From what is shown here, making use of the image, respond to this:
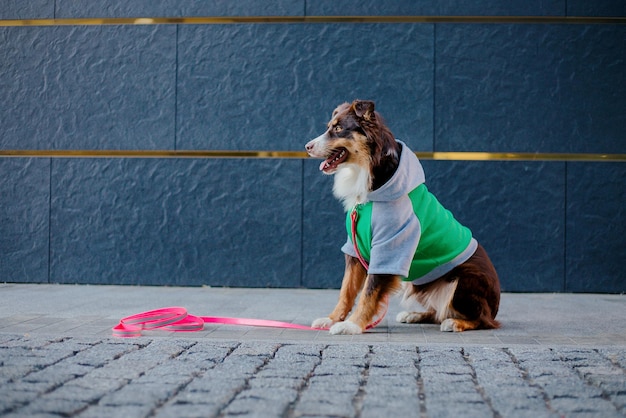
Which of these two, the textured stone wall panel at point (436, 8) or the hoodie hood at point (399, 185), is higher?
the textured stone wall panel at point (436, 8)

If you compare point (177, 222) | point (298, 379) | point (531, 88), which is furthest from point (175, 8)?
point (298, 379)

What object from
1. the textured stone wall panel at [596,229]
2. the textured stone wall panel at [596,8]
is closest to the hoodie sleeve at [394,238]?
the textured stone wall panel at [596,229]

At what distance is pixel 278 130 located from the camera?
703cm

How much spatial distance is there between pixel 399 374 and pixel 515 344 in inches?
43.7

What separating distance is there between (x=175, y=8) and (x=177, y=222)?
2198mm

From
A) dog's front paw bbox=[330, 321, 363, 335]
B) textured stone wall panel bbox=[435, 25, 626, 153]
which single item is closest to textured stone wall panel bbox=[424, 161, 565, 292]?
textured stone wall panel bbox=[435, 25, 626, 153]

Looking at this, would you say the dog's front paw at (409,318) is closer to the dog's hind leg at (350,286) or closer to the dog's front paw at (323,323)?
the dog's hind leg at (350,286)

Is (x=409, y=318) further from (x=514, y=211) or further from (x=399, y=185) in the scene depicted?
(x=514, y=211)

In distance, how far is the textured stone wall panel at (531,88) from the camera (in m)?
6.87

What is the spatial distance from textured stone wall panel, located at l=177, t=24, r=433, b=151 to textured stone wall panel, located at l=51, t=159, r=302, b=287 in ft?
1.15

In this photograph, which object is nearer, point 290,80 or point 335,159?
point 335,159

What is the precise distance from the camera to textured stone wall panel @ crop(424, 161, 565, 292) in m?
6.83

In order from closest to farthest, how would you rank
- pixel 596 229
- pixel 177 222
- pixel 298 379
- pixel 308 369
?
pixel 298 379 → pixel 308 369 → pixel 596 229 → pixel 177 222

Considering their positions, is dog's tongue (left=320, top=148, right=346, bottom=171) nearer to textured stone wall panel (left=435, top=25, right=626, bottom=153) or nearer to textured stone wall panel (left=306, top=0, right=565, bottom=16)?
textured stone wall panel (left=435, top=25, right=626, bottom=153)
